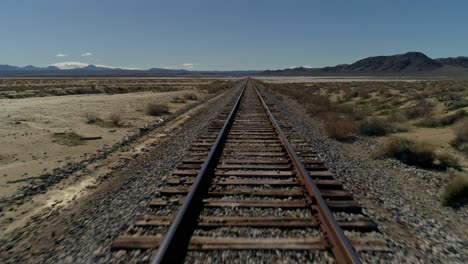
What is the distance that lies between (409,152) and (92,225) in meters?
7.37

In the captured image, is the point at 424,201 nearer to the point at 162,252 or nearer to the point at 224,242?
the point at 224,242

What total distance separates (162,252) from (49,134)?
34.2ft

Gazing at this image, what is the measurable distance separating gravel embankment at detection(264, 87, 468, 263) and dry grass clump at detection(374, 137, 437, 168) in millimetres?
335

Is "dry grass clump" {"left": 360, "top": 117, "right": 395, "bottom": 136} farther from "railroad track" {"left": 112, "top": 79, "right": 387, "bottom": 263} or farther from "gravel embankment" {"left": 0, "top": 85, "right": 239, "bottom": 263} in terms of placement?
"gravel embankment" {"left": 0, "top": 85, "right": 239, "bottom": 263}

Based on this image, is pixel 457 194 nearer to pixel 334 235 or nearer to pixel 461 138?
pixel 334 235

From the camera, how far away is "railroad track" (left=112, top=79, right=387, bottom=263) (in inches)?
127

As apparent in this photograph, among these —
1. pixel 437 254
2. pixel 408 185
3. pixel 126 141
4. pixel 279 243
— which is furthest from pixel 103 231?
pixel 126 141

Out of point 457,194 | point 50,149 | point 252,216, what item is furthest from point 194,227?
point 50,149

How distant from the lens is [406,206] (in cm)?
468

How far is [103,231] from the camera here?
3822mm

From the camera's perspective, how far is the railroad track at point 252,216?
322 cm

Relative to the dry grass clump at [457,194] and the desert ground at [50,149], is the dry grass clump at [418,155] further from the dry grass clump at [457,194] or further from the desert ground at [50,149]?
the desert ground at [50,149]

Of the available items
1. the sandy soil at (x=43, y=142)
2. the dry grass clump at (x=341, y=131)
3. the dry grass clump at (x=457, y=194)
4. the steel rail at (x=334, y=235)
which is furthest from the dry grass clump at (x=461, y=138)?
the sandy soil at (x=43, y=142)

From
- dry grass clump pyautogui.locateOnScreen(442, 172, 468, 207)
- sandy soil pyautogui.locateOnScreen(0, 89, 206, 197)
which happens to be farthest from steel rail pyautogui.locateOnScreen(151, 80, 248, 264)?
dry grass clump pyautogui.locateOnScreen(442, 172, 468, 207)
